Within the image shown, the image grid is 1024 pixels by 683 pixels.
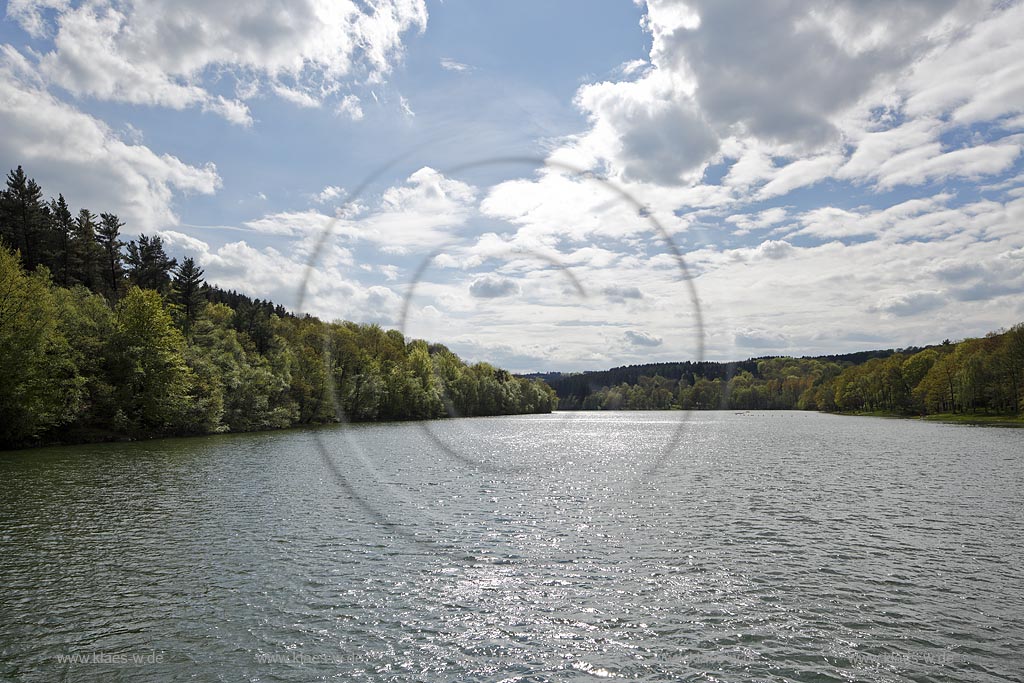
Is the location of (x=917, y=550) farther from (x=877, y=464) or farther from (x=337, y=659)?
(x=877, y=464)

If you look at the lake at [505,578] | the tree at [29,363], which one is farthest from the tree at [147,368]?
the lake at [505,578]

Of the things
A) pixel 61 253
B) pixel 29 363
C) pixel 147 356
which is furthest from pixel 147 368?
pixel 61 253

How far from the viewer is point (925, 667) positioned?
53.3ft

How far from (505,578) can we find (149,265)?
13883 centimetres

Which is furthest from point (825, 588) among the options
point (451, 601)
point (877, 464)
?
point (877, 464)

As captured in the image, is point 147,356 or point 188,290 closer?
point 147,356

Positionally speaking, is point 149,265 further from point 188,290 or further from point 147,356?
point 147,356

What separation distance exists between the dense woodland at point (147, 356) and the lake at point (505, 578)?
19.0m

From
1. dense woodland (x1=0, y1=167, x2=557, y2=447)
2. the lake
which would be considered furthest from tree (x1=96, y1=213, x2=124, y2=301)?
the lake

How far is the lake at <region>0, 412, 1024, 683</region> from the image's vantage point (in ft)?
54.4

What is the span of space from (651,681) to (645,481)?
36829mm

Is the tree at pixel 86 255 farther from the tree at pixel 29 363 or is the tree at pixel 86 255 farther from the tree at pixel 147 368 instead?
the tree at pixel 29 363

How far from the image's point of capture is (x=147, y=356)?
82.6 m

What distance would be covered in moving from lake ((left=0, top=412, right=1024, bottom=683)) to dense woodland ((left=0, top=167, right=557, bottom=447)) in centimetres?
1902
